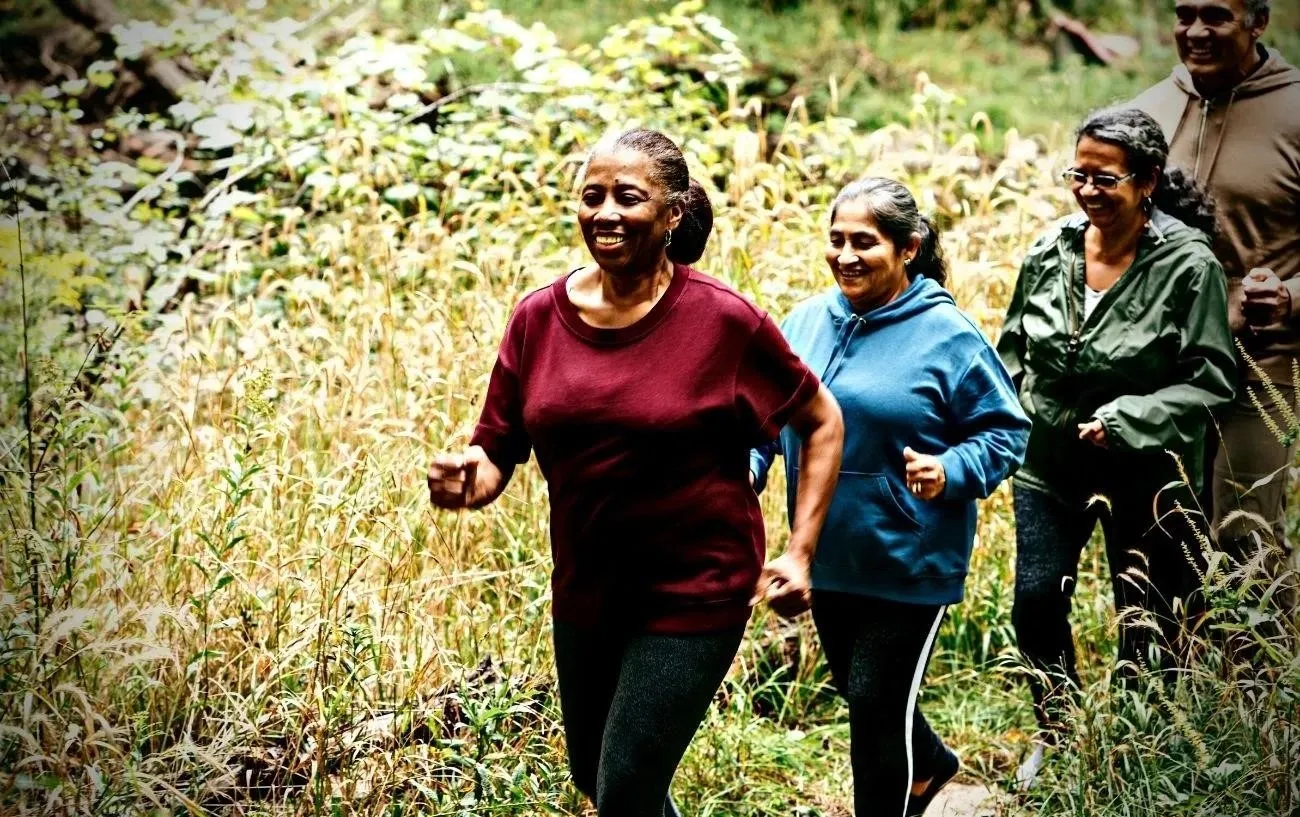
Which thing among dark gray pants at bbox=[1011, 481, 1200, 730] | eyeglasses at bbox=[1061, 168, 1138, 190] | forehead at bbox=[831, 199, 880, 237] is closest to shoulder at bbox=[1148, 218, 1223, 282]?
eyeglasses at bbox=[1061, 168, 1138, 190]

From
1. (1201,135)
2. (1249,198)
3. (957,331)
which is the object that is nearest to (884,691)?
(957,331)

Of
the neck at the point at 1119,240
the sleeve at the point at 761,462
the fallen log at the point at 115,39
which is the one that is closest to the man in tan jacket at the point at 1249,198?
the neck at the point at 1119,240

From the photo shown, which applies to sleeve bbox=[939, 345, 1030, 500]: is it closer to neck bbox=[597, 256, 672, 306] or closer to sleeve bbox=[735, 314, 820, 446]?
sleeve bbox=[735, 314, 820, 446]

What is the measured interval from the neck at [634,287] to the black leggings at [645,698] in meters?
0.73

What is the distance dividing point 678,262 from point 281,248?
419cm

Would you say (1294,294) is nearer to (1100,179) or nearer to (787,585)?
(1100,179)

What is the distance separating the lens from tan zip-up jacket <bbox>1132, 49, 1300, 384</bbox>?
4.04 metres

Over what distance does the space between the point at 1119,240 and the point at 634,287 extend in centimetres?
173

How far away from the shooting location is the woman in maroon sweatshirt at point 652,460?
2758 millimetres

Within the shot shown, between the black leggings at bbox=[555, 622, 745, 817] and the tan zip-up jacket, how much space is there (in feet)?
7.20

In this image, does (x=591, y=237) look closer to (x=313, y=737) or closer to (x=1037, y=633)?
(x=313, y=737)

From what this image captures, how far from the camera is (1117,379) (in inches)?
148

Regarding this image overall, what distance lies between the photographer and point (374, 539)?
14.1 ft

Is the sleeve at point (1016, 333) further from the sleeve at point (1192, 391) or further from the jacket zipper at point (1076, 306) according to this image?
the sleeve at point (1192, 391)
